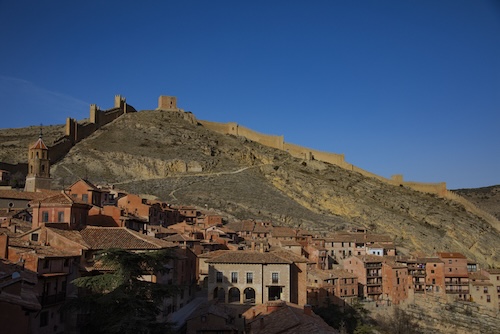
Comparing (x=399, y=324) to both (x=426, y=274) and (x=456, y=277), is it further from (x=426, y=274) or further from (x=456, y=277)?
(x=456, y=277)

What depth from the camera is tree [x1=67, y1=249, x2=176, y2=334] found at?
57.5 feet

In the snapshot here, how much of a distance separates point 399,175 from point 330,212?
41575 mm

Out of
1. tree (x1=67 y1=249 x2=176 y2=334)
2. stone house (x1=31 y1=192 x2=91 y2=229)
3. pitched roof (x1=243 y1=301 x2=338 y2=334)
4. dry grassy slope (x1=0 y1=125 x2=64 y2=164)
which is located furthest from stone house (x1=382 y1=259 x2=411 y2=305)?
dry grassy slope (x1=0 y1=125 x2=64 y2=164)

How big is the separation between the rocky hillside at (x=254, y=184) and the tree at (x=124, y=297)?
57.7 metres

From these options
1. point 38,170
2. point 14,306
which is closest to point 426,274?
point 38,170

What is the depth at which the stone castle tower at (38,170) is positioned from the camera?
61.5 m

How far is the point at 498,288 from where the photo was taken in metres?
65.4

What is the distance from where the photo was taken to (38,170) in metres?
63.7

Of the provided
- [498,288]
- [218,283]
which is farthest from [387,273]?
[218,283]

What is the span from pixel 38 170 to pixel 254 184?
4005 cm

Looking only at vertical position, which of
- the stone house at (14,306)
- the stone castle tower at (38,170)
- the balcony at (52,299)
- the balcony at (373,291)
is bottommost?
the balcony at (373,291)

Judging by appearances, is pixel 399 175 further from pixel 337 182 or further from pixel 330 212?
pixel 330 212

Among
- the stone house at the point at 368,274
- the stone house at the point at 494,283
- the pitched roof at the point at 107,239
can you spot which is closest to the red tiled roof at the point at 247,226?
the stone house at the point at 368,274

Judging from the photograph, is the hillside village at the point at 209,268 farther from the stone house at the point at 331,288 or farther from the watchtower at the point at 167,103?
the watchtower at the point at 167,103
